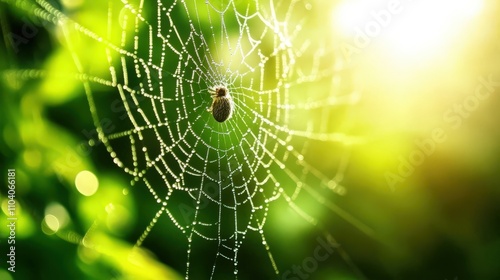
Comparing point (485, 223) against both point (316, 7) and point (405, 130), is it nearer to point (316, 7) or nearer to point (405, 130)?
point (405, 130)
